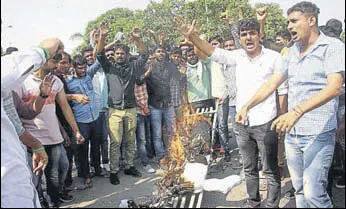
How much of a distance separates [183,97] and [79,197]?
212cm

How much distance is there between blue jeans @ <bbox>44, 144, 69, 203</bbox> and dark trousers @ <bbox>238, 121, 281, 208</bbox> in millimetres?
1862

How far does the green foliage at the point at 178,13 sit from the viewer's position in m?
4.30

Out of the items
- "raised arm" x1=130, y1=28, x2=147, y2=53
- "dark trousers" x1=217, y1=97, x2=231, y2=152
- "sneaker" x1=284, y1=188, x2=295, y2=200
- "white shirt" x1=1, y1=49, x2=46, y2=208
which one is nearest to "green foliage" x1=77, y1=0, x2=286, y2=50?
"raised arm" x1=130, y1=28, x2=147, y2=53

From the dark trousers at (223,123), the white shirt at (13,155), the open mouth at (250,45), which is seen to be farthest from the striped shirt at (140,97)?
the white shirt at (13,155)

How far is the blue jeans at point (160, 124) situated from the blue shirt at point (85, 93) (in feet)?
2.99

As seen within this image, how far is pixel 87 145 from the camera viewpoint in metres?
4.53

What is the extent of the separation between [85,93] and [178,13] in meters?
1.55

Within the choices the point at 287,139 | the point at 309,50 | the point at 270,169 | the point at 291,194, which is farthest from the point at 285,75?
the point at 291,194

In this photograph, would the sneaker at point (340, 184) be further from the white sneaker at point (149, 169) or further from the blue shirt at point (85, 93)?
the blue shirt at point (85, 93)

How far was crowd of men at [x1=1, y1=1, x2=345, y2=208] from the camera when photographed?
94.3 inches

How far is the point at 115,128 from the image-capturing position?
14.7ft

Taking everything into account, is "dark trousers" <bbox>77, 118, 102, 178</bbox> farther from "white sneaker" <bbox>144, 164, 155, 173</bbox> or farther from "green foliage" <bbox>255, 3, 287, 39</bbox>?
"green foliage" <bbox>255, 3, 287, 39</bbox>

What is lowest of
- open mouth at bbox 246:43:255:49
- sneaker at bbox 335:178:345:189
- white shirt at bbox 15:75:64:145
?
sneaker at bbox 335:178:345:189

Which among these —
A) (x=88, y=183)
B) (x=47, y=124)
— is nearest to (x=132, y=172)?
(x=88, y=183)
